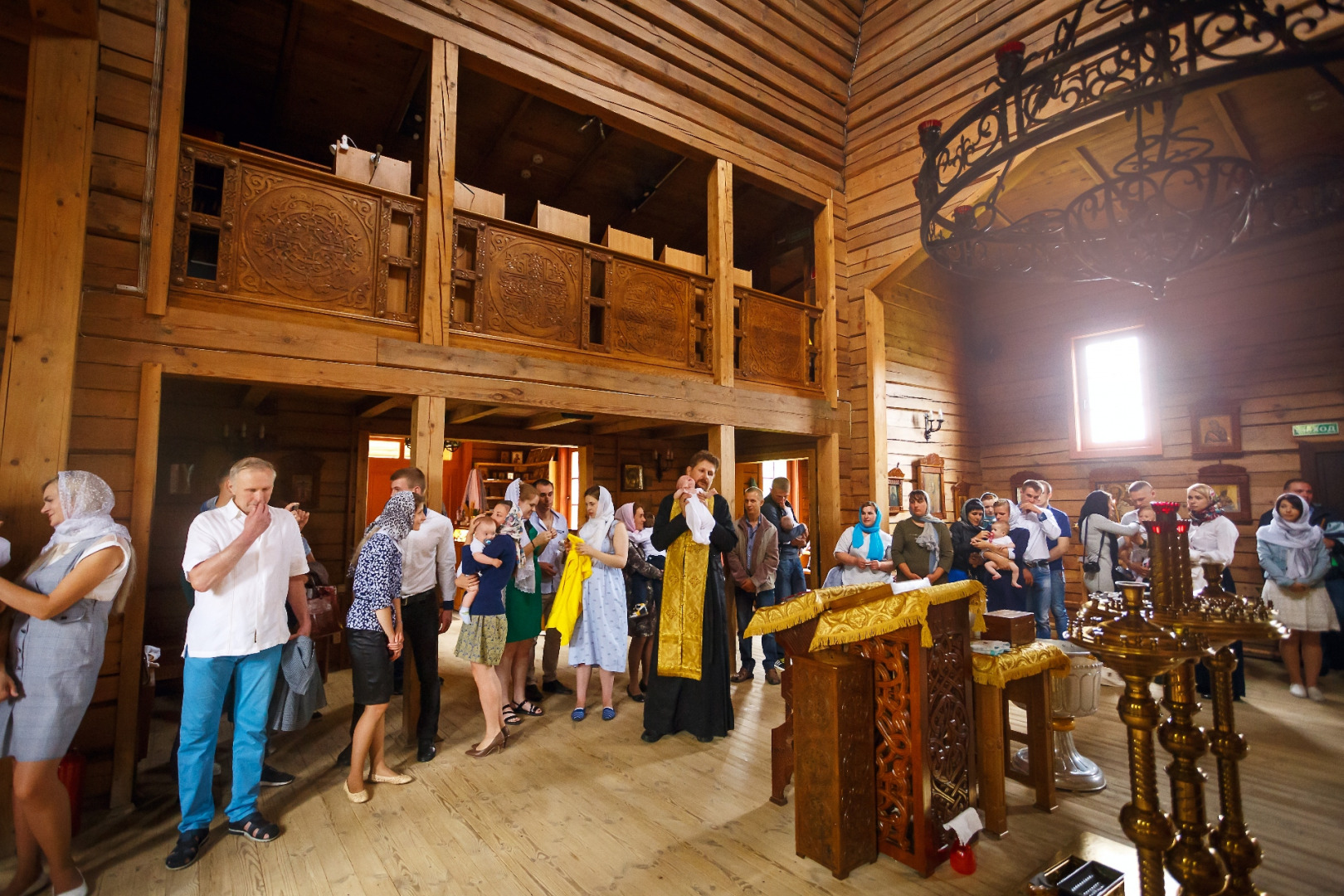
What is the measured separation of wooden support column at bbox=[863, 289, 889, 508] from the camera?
7.41m

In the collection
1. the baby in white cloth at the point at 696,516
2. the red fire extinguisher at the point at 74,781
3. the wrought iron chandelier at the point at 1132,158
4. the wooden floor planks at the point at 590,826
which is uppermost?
the wrought iron chandelier at the point at 1132,158

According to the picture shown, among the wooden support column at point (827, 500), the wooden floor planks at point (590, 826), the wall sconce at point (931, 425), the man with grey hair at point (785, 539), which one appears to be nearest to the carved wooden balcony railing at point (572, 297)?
the man with grey hair at point (785, 539)

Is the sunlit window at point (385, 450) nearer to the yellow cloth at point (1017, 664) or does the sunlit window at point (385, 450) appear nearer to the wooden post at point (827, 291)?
the wooden post at point (827, 291)

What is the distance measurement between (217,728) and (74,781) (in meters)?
0.99

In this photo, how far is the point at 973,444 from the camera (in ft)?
32.1

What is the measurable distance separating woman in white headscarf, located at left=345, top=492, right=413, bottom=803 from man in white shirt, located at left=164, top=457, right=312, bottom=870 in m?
0.36

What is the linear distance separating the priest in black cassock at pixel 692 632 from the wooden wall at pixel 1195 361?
6875mm

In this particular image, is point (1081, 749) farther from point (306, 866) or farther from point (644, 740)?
point (306, 866)

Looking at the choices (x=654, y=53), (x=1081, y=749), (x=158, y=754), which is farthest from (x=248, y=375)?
(x=1081, y=749)

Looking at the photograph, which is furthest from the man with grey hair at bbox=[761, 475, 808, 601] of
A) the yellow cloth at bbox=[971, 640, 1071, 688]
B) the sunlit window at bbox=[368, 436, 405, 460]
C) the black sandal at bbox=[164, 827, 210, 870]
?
the sunlit window at bbox=[368, 436, 405, 460]

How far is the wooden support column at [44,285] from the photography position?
3.18m

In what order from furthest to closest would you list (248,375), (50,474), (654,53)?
(654,53), (248,375), (50,474)

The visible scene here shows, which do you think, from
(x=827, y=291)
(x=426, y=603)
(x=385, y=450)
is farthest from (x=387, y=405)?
(x=385, y=450)

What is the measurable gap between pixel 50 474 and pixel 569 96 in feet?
15.6
